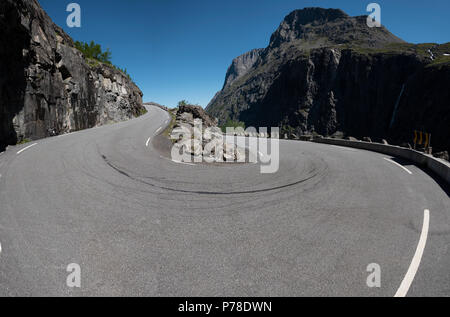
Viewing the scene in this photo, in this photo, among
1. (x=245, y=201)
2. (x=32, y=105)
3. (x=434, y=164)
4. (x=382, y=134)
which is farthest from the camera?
(x=382, y=134)

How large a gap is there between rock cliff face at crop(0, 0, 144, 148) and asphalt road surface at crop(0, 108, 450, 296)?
874 centimetres

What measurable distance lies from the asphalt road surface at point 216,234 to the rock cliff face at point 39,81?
344 inches

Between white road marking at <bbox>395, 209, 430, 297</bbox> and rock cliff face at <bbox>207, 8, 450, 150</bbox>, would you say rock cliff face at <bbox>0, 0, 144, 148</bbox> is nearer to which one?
white road marking at <bbox>395, 209, 430, 297</bbox>

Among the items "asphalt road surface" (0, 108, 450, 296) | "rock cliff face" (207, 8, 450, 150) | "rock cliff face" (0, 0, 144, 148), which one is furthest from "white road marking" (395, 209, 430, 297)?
"rock cliff face" (207, 8, 450, 150)

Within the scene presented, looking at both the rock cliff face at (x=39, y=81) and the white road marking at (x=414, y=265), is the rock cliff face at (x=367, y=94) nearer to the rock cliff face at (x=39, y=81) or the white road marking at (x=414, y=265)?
the white road marking at (x=414, y=265)

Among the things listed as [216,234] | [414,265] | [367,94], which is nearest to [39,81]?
[216,234]

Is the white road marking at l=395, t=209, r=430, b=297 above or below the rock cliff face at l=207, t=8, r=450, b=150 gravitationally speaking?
below

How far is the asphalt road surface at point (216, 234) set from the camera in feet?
10.3

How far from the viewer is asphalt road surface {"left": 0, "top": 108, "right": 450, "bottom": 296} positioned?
3141 millimetres
